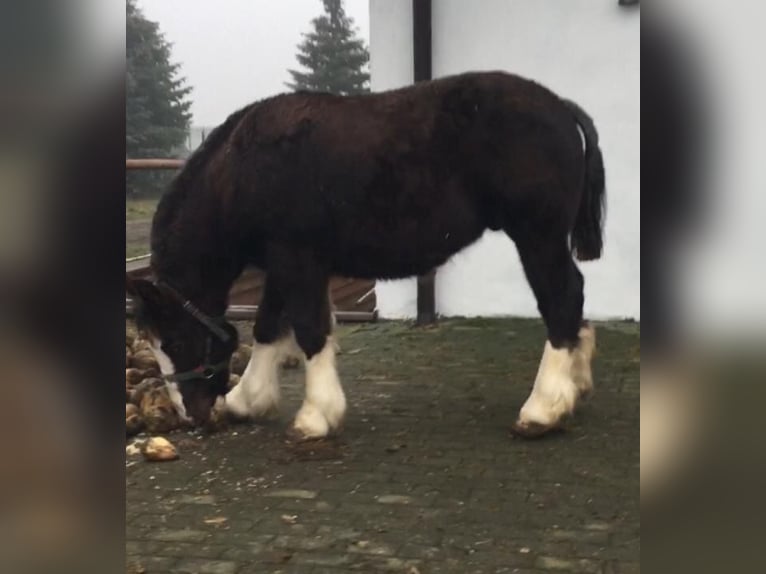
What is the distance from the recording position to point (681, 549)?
4.19 feet

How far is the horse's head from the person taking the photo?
3.57 meters

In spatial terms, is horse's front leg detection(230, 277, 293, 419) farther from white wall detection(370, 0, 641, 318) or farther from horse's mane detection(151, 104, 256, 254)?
white wall detection(370, 0, 641, 318)

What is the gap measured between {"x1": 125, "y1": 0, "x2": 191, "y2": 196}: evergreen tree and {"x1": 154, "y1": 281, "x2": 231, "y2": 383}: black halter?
0.50 metres

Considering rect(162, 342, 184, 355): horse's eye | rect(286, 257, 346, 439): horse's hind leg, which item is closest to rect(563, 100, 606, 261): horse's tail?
rect(286, 257, 346, 439): horse's hind leg

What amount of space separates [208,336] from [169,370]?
0.23m

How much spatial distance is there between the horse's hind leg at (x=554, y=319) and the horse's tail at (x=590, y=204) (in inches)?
9.6

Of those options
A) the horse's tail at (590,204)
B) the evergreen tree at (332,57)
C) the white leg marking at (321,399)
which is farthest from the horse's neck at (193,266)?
the horse's tail at (590,204)

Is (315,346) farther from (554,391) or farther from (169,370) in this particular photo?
(554,391)

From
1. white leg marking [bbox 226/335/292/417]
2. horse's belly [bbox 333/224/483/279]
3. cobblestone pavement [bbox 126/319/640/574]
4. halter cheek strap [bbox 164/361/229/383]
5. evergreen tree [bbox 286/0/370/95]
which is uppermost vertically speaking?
evergreen tree [bbox 286/0/370/95]

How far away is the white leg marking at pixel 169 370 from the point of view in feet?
11.9

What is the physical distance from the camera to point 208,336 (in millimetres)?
3688

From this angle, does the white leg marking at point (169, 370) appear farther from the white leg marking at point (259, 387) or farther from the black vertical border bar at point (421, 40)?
the black vertical border bar at point (421, 40)

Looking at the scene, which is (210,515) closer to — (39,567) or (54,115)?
(39,567)

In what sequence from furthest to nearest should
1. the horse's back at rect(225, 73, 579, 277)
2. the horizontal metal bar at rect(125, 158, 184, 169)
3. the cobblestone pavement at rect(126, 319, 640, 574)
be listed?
the horse's back at rect(225, 73, 579, 277) → the horizontal metal bar at rect(125, 158, 184, 169) → the cobblestone pavement at rect(126, 319, 640, 574)
